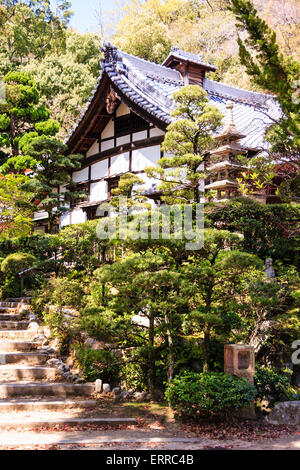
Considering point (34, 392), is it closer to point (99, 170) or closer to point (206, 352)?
point (206, 352)

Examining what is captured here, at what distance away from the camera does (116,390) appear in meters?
9.61

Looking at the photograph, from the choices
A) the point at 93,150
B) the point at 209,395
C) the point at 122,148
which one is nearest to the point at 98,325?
the point at 209,395

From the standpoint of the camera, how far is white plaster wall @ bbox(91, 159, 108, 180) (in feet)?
67.3

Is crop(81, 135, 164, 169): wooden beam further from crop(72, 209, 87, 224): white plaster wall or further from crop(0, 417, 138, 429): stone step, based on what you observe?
crop(0, 417, 138, 429): stone step

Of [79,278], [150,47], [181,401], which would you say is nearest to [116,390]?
[181,401]

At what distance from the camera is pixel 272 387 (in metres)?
9.18

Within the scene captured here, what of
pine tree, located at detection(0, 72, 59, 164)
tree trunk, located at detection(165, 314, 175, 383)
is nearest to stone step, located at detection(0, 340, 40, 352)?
tree trunk, located at detection(165, 314, 175, 383)

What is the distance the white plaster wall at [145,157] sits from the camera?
1775 cm

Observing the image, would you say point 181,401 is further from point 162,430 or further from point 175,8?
point 175,8

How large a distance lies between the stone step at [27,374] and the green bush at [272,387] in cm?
471

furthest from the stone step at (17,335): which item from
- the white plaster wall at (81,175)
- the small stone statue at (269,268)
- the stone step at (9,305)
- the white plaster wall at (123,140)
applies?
the white plaster wall at (81,175)

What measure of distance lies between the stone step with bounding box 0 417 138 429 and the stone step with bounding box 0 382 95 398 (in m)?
1.52

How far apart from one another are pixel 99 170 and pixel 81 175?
1665 millimetres

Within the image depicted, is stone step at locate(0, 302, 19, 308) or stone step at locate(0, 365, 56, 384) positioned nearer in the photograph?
stone step at locate(0, 365, 56, 384)
